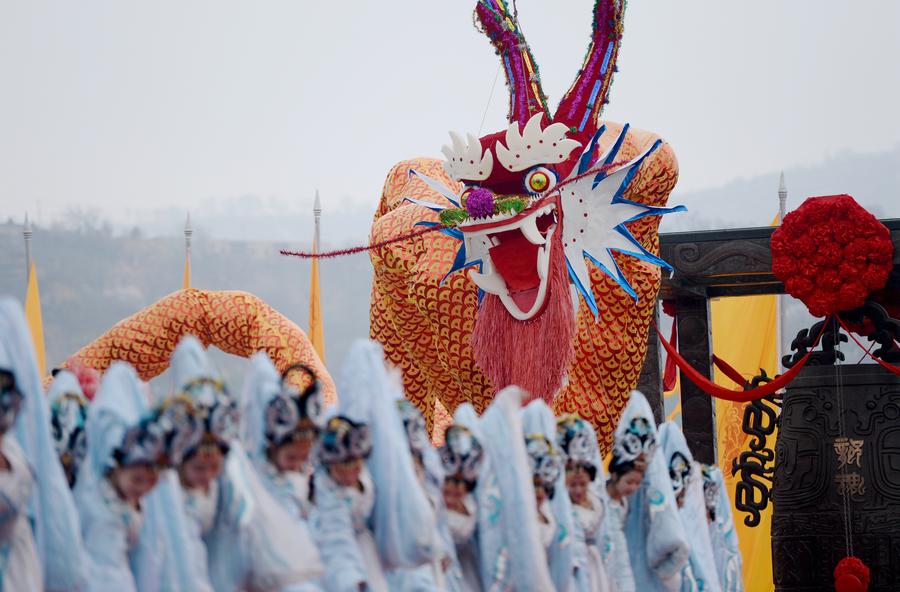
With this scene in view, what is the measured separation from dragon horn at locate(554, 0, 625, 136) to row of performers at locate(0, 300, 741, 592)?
67.9 inches

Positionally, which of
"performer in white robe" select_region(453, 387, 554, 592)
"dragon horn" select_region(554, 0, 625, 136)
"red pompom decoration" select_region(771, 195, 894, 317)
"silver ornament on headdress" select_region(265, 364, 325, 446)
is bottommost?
"performer in white robe" select_region(453, 387, 554, 592)

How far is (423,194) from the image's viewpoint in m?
7.09

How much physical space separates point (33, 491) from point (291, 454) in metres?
0.65

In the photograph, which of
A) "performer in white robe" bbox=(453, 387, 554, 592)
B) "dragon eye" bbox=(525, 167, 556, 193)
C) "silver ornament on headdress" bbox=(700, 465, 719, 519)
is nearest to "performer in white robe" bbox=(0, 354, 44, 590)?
"performer in white robe" bbox=(453, 387, 554, 592)

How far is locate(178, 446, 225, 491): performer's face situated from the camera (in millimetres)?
3328

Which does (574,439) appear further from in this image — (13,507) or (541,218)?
(13,507)

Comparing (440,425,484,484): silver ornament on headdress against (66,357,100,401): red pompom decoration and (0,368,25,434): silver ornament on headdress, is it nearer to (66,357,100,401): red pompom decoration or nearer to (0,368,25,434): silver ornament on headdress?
(66,357,100,401): red pompom decoration

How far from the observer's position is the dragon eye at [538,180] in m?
5.93

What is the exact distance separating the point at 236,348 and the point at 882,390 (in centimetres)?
322

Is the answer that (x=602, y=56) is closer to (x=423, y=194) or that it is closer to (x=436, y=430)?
(x=423, y=194)

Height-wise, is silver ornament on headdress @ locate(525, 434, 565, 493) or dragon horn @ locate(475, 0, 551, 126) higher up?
dragon horn @ locate(475, 0, 551, 126)

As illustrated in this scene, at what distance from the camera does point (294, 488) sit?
3.58 m

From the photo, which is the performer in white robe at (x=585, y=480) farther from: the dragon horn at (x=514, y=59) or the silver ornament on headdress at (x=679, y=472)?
the dragon horn at (x=514, y=59)

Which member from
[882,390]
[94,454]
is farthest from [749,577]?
[94,454]
